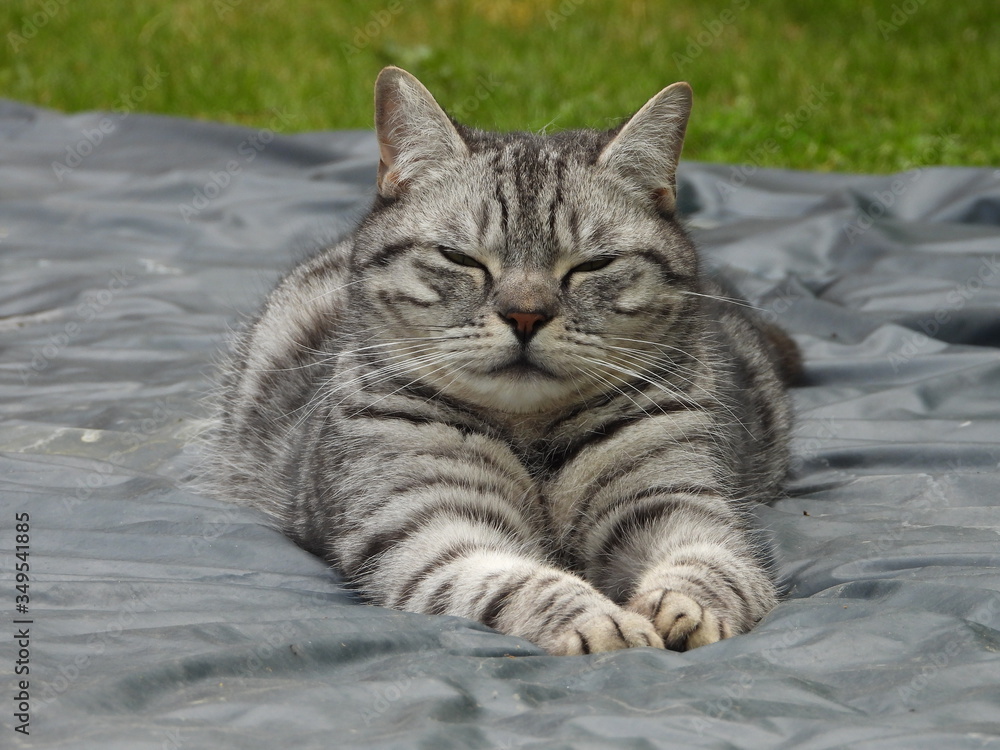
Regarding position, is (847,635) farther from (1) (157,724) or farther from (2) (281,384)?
(2) (281,384)

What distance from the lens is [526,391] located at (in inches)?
114

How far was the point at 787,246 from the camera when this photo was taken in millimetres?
5512

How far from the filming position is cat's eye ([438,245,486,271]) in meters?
2.90

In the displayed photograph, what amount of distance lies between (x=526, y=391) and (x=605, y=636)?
0.73 m

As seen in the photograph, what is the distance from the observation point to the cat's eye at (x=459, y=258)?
2902 mm

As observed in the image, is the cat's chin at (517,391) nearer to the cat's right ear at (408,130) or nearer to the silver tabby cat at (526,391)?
the silver tabby cat at (526,391)

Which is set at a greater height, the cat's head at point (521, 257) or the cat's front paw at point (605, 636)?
the cat's head at point (521, 257)

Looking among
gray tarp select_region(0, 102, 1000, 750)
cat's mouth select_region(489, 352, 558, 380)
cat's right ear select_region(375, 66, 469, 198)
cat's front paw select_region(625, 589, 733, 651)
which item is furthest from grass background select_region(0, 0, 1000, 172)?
cat's front paw select_region(625, 589, 733, 651)

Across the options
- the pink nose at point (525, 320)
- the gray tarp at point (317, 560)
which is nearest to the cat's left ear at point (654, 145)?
the pink nose at point (525, 320)

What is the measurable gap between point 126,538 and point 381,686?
46.6 inches

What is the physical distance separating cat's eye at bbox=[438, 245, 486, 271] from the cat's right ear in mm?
309

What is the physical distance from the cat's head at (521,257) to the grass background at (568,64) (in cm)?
415

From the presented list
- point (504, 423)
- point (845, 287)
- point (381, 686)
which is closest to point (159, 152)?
point (845, 287)

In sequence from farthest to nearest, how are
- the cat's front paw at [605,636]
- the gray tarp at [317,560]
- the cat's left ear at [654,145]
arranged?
the cat's left ear at [654,145]
the cat's front paw at [605,636]
the gray tarp at [317,560]
